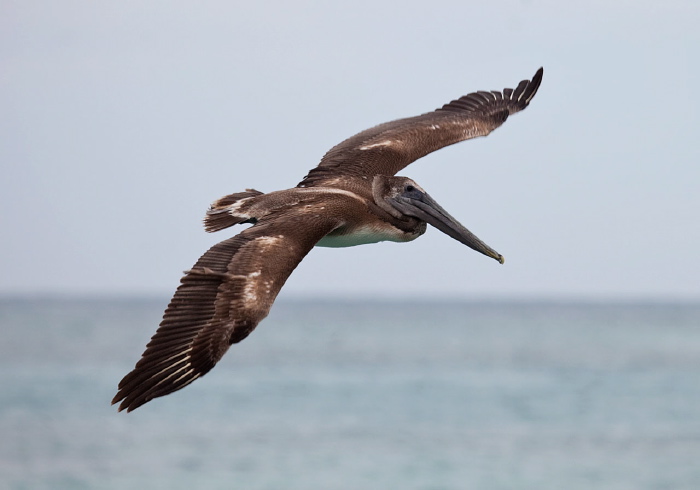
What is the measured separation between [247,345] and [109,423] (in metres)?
30.7

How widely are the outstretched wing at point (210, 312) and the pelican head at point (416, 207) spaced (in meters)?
1.88

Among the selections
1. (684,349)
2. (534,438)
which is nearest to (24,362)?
(534,438)

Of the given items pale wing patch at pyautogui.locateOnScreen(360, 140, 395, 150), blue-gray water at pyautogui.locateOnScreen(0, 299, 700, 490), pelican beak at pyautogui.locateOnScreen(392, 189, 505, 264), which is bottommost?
blue-gray water at pyautogui.locateOnScreen(0, 299, 700, 490)

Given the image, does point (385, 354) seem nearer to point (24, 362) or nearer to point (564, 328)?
point (24, 362)

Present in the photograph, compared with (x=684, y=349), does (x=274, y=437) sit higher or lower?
lower

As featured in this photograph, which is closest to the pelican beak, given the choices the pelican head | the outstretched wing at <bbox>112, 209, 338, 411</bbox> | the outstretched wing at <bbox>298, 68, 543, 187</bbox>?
the pelican head

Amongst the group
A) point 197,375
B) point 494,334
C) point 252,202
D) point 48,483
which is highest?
point 494,334

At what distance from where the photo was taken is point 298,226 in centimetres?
902

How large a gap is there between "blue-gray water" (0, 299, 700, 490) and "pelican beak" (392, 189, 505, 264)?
46.6 feet

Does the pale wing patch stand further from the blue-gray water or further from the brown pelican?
the blue-gray water

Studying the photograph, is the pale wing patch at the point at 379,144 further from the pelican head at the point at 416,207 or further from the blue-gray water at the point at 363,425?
the blue-gray water at the point at 363,425

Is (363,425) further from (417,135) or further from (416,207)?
(416,207)

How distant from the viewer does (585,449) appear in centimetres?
2678

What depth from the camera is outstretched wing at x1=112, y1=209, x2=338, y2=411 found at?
308 inches
